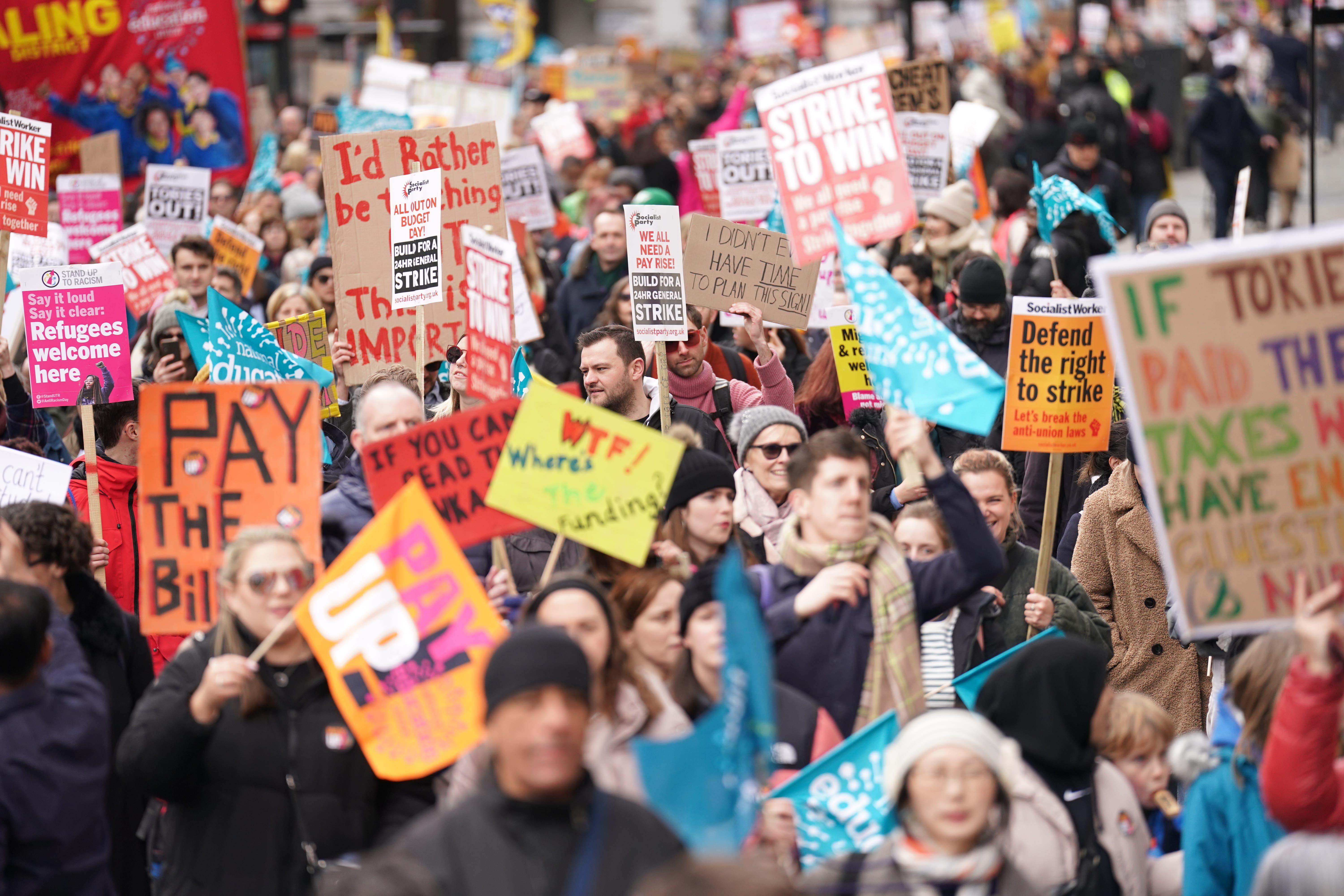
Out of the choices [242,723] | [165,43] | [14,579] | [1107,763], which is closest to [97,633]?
[14,579]

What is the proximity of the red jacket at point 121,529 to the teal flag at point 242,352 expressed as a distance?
618 millimetres

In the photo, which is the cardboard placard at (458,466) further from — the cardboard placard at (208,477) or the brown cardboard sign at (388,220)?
the brown cardboard sign at (388,220)

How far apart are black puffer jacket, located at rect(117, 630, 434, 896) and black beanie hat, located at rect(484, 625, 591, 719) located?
111cm

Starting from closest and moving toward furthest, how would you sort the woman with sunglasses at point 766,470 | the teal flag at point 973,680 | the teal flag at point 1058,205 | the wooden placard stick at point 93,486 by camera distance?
the teal flag at point 973,680 < the woman with sunglasses at point 766,470 < the wooden placard stick at point 93,486 < the teal flag at point 1058,205

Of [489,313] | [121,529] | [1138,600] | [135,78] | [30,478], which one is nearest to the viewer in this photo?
[489,313]

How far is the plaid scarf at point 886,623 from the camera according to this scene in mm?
4648

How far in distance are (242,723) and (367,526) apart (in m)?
0.56

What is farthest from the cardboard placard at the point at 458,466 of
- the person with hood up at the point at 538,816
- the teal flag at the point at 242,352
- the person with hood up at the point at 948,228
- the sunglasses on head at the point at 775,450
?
the person with hood up at the point at 948,228

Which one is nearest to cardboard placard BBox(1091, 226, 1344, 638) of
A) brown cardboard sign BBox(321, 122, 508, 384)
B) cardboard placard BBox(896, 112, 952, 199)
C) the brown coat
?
the brown coat

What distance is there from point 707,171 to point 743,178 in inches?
89.0

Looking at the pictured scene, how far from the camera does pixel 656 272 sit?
297 inches

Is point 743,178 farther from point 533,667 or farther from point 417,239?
point 533,667

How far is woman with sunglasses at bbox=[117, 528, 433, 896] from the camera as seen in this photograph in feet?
13.9

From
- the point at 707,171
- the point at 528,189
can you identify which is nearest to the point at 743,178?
the point at 528,189
